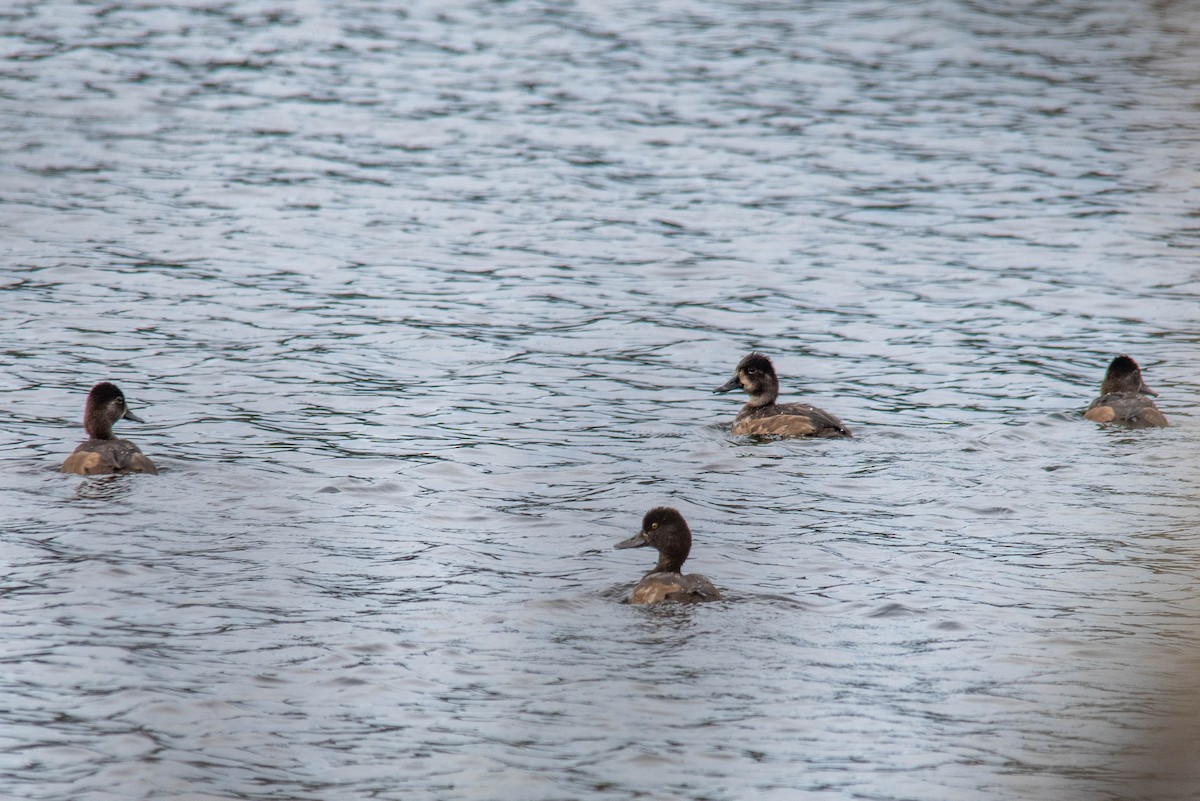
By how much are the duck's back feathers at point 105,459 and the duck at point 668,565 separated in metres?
3.58

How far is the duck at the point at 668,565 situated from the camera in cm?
888

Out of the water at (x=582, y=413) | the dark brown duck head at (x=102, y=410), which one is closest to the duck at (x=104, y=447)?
the dark brown duck head at (x=102, y=410)

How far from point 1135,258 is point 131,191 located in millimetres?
12352

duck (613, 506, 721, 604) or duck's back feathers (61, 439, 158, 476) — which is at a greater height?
duck's back feathers (61, 439, 158, 476)

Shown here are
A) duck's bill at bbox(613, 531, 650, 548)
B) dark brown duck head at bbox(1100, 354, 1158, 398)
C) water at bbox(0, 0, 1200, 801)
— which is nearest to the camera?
water at bbox(0, 0, 1200, 801)

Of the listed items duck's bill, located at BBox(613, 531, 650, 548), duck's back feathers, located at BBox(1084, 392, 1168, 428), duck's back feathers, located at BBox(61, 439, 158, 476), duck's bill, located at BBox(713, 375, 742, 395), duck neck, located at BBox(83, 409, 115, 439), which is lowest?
duck's back feathers, located at BBox(1084, 392, 1168, 428)

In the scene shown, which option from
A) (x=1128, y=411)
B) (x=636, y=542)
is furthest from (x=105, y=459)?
(x=1128, y=411)

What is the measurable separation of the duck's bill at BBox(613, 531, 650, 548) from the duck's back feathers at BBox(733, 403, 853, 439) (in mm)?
3333

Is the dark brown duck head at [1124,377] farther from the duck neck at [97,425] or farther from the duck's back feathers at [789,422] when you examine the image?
the duck neck at [97,425]

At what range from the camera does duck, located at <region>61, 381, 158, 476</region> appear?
10805mm

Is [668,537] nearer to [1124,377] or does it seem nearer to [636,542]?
[636,542]

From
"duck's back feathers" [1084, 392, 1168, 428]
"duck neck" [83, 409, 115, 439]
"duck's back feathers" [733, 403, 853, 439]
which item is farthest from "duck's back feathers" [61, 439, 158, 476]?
"duck's back feathers" [1084, 392, 1168, 428]

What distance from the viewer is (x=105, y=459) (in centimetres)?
1077

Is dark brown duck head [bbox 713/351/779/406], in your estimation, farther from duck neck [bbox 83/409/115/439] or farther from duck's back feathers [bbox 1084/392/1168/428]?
duck neck [bbox 83/409/115/439]
